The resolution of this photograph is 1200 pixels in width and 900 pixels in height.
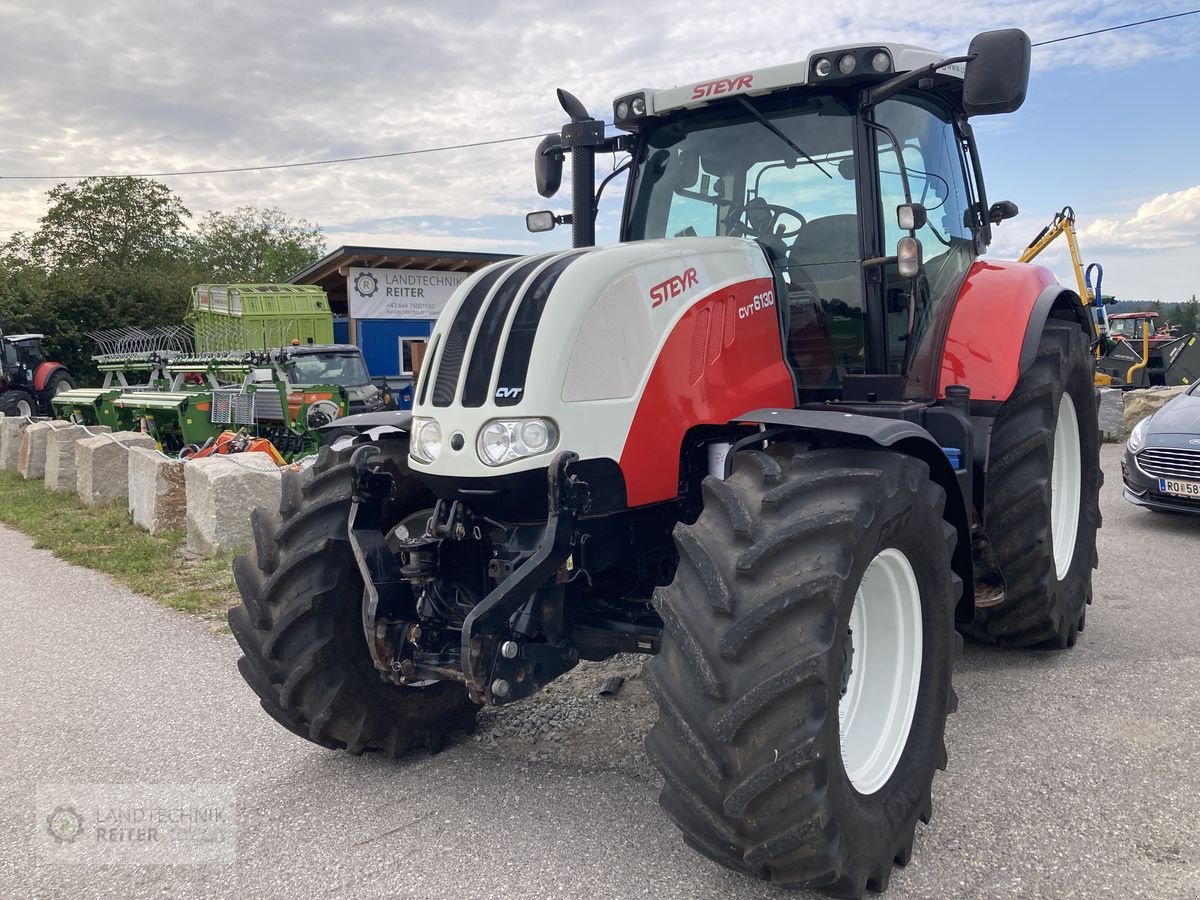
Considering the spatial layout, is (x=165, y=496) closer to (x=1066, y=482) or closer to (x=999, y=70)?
(x=1066, y=482)

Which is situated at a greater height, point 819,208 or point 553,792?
point 819,208

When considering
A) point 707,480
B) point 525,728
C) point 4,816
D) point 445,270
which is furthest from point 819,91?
point 445,270

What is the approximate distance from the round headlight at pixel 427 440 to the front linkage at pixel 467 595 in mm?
188

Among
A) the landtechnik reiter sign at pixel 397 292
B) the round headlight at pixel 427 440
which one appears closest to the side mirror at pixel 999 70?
the round headlight at pixel 427 440

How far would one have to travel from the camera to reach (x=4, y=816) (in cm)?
348

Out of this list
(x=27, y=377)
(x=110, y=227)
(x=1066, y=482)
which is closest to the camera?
(x=1066, y=482)

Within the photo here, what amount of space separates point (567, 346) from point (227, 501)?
5449 millimetres

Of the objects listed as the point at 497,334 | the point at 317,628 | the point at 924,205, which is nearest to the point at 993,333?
the point at 924,205

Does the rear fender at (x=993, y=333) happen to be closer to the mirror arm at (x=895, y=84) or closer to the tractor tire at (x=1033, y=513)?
the tractor tire at (x=1033, y=513)

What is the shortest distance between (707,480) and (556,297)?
0.79 meters

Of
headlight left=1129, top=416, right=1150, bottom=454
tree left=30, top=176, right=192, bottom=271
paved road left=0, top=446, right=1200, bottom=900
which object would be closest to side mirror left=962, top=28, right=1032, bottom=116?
paved road left=0, top=446, right=1200, bottom=900

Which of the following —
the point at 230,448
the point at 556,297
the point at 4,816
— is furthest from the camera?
the point at 230,448

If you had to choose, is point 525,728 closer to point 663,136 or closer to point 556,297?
point 556,297

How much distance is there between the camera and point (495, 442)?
305cm
